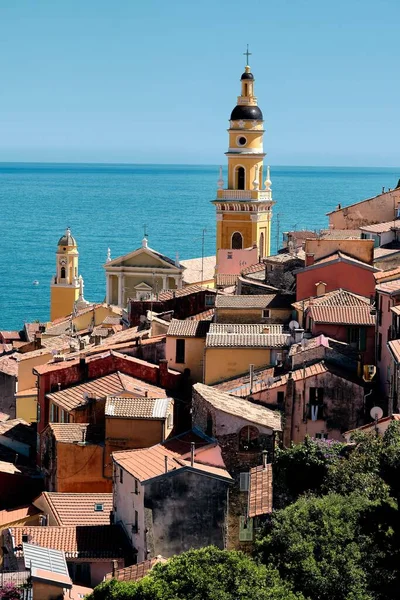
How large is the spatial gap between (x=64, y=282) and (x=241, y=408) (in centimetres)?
3990

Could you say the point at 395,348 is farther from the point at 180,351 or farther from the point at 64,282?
the point at 64,282

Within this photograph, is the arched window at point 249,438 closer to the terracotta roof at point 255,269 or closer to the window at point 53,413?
the window at point 53,413

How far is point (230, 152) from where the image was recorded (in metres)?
61.5

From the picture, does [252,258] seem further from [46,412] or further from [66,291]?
[46,412]

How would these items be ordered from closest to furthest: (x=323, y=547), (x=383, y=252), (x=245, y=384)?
(x=323, y=547), (x=245, y=384), (x=383, y=252)

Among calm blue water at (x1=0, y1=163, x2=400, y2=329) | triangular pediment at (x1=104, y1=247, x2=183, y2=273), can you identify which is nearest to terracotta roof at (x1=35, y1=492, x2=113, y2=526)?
triangular pediment at (x1=104, y1=247, x2=183, y2=273)

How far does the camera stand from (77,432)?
28516mm

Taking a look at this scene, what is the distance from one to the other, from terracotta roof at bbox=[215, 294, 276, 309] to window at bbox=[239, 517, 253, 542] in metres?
11.0

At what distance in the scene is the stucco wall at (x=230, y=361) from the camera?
30.3 metres

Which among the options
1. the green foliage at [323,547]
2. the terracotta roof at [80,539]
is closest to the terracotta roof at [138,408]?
the terracotta roof at [80,539]

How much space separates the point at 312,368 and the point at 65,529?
19.0 ft

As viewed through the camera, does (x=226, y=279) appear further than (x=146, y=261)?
No

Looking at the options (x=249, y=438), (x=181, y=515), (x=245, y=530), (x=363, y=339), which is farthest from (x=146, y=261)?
(x=181, y=515)

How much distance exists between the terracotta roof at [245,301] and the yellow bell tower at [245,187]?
25.3 meters
